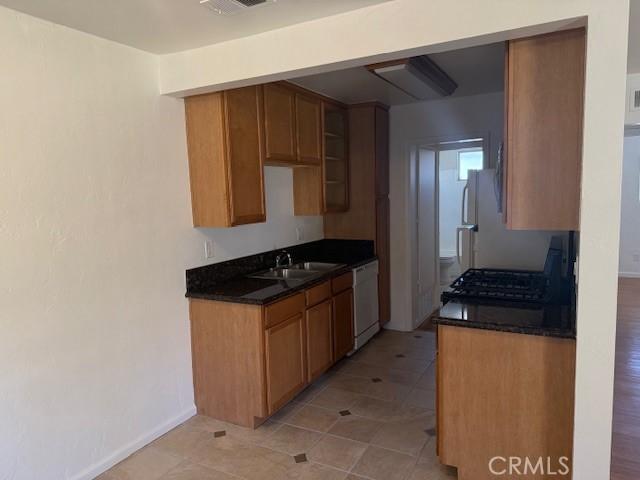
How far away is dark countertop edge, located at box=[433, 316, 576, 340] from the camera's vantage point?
199cm

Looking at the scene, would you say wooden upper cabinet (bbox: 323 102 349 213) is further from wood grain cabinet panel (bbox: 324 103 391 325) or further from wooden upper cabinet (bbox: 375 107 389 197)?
wooden upper cabinet (bbox: 375 107 389 197)

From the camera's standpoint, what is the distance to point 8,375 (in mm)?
2068

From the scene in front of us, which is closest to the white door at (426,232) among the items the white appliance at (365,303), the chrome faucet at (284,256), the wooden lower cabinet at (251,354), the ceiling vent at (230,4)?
the white appliance at (365,303)

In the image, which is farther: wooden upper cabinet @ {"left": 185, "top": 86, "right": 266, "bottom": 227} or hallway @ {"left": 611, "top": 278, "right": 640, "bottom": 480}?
wooden upper cabinet @ {"left": 185, "top": 86, "right": 266, "bottom": 227}

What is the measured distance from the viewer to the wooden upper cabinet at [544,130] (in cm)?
197

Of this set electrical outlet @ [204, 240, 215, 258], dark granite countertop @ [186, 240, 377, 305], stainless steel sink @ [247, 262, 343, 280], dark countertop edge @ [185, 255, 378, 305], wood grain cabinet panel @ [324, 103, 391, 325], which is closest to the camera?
dark countertop edge @ [185, 255, 378, 305]

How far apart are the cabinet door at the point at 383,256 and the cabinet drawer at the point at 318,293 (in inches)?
45.8

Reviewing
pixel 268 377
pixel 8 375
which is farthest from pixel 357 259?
pixel 8 375

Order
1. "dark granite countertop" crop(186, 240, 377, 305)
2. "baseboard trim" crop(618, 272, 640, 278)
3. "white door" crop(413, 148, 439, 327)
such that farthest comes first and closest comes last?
"baseboard trim" crop(618, 272, 640, 278)
"white door" crop(413, 148, 439, 327)
"dark granite countertop" crop(186, 240, 377, 305)

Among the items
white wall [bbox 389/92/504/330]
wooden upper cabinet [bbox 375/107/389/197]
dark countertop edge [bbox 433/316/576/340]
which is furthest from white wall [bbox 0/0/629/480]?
white wall [bbox 389/92/504/330]

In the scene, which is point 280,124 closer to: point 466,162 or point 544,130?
point 544,130

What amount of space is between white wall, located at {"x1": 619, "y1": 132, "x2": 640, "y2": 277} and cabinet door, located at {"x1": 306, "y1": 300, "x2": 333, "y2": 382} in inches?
227

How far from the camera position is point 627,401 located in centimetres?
313

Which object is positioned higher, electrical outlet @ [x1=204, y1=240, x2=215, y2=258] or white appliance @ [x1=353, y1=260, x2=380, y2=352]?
electrical outlet @ [x1=204, y1=240, x2=215, y2=258]
